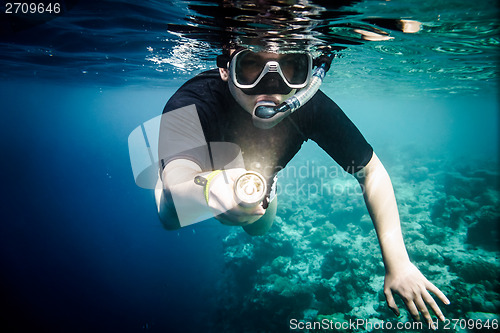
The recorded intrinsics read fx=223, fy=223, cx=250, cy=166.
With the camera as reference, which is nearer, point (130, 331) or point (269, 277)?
point (269, 277)

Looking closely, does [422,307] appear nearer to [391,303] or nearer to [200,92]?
[391,303]

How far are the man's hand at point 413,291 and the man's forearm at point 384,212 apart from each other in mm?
102

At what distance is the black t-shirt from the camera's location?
8.39 ft

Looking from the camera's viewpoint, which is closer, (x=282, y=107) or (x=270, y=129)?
(x=282, y=107)

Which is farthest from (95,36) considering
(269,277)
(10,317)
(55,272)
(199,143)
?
(55,272)

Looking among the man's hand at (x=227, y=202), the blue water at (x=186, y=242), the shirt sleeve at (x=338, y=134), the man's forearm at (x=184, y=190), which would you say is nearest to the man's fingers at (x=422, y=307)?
the shirt sleeve at (x=338, y=134)

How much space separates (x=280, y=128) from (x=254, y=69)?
0.80 metres

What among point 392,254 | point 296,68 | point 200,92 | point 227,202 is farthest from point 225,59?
point 392,254

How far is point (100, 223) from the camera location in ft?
87.5

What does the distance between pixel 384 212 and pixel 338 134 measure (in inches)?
39.1

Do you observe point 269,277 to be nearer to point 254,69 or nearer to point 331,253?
point 331,253

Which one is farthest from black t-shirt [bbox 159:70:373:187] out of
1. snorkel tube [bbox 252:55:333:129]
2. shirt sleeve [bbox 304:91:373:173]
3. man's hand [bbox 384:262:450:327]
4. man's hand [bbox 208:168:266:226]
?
man's hand [bbox 208:168:266:226]

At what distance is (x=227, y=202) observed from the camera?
1.17 m

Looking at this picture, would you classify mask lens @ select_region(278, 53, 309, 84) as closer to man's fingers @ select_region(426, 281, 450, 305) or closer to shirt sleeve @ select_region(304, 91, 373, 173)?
shirt sleeve @ select_region(304, 91, 373, 173)
